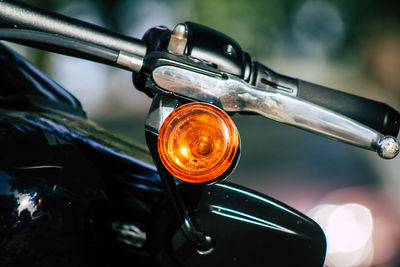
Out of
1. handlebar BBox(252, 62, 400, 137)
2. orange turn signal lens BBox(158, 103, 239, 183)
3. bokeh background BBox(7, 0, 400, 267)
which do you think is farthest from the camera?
bokeh background BBox(7, 0, 400, 267)

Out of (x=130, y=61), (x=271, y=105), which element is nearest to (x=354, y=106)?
(x=271, y=105)

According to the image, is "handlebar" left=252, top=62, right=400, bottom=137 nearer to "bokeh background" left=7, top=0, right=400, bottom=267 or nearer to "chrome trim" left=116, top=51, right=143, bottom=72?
"chrome trim" left=116, top=51, right=143, bottom=72

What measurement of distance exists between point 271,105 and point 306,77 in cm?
1916

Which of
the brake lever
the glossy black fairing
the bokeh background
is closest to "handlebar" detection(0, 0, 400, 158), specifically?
the brake lever

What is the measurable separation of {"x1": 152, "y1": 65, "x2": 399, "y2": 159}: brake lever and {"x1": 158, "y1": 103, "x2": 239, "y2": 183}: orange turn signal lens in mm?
46

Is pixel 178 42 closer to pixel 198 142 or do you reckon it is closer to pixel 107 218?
pixel 198 142

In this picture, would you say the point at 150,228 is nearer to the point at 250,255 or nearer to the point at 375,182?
the point at 250,255

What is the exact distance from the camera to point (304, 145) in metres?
6.03

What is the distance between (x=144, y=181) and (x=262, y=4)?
1619 cm

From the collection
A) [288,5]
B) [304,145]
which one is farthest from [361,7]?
[304,145]

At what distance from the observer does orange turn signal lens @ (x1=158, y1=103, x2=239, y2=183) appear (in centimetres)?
94

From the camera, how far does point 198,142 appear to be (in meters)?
0.95

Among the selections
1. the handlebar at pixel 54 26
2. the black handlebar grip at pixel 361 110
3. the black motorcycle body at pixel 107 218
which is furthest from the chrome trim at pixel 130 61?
the black handlebar grip at pixel 361 110

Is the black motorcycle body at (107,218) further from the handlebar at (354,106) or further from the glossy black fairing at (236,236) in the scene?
the handlebar at (354,106)
